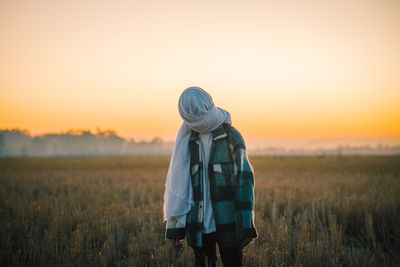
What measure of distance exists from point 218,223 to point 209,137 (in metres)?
0.80

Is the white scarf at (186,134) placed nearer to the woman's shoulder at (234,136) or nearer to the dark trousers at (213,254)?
the woman's shoulder at (234,136)

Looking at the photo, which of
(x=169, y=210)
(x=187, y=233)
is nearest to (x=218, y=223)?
(x=187, y=233)

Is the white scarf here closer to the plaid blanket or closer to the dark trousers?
the plaid blanket

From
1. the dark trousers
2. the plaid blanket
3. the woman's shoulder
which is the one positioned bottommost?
the dark trousers

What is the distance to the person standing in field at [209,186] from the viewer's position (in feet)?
7.07

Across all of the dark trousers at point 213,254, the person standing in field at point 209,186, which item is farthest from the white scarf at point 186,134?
the dark trousers at point 213,254

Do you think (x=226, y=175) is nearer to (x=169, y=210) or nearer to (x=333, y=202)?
(x=169, y=210)

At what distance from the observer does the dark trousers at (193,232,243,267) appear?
222 centimetres

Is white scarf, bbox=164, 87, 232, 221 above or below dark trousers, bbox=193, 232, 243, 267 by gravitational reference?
above

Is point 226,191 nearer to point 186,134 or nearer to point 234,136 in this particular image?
point 234,136

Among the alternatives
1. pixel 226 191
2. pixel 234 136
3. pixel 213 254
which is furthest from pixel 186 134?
pixel 213 254

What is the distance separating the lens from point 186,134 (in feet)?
7.97

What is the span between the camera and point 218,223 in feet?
7.16

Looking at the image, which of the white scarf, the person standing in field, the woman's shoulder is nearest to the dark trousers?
the person standing in field
